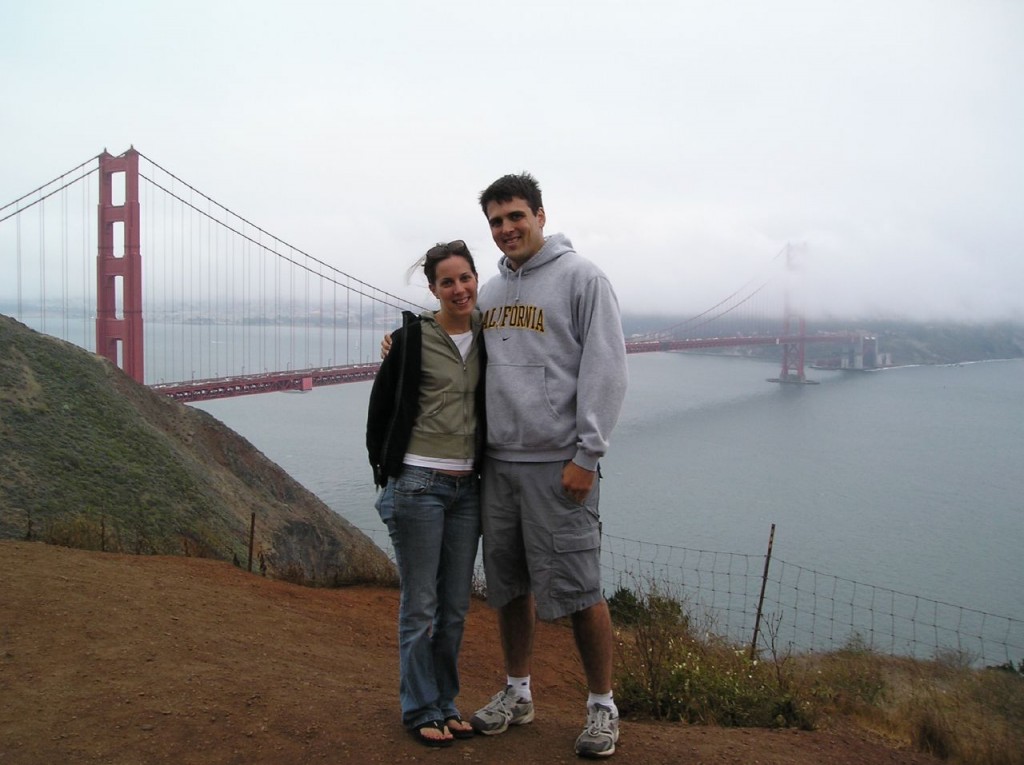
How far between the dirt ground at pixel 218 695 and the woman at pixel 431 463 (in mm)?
138

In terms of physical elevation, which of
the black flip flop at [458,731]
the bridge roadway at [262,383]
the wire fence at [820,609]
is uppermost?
the bridge roadway at [262,383]

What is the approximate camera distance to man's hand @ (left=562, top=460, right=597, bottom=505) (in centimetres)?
189

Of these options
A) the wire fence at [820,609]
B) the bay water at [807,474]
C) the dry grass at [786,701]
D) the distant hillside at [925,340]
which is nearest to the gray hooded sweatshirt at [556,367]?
the dry grass at [786,701]

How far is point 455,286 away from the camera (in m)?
2.03

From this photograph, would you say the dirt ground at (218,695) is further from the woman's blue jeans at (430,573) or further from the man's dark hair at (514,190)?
the man's dark hair at (514,190)

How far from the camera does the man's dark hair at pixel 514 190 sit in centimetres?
203

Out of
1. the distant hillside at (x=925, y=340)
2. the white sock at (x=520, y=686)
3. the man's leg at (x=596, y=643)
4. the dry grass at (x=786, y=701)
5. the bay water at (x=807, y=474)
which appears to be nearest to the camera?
the man's leg at (x=596, y=643)

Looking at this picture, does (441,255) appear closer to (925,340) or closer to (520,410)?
(520,410)

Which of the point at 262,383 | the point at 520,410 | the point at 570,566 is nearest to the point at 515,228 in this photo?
the point at 520,410

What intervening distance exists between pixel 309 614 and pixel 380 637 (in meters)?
0.34

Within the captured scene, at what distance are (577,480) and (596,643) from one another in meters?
0.41

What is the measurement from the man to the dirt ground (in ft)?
0.75

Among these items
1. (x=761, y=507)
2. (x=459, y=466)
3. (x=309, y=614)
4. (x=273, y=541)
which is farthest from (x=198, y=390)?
(x=459, y=466)

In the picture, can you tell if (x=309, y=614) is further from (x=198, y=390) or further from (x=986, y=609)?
(x=198, y=390)
